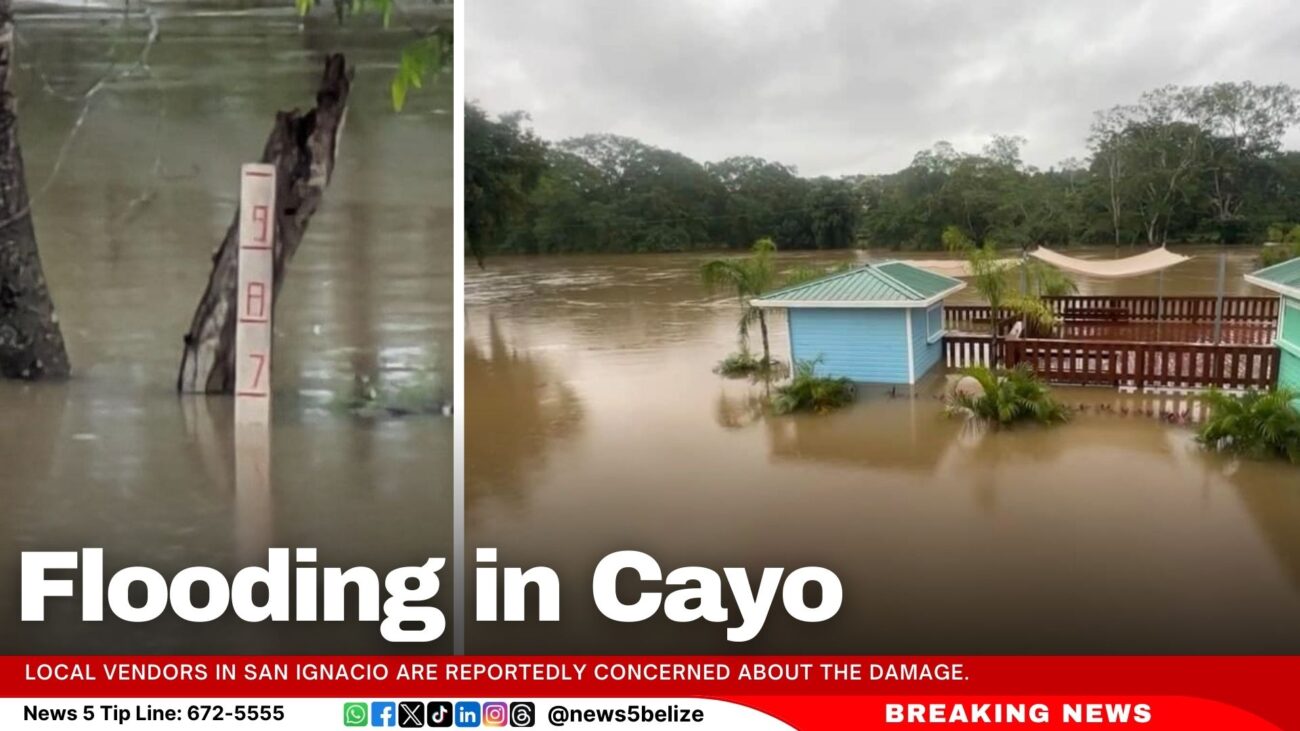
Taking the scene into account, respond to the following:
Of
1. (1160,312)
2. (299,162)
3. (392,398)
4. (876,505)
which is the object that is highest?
(299,162)

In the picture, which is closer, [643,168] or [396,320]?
[396,320]

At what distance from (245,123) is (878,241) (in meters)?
2.33

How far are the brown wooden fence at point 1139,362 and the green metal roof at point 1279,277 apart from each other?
26 cm

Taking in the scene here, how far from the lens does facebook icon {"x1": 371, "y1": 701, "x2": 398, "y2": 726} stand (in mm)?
2492

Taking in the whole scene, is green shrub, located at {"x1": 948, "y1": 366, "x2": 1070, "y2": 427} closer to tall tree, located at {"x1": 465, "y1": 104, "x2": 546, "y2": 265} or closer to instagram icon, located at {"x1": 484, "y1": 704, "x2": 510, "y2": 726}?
tall tree, located at {"x1": 465, "y1": 104, "x2": 546, "y2": 265}

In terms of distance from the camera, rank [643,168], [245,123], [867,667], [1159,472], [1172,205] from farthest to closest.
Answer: [643,168] → [1172,205] → [1159,472] → [245,123] → [867,667]

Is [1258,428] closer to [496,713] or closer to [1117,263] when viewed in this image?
[1117,263]

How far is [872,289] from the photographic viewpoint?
12.2ft

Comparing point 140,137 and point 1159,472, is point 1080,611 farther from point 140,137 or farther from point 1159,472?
point 140,137

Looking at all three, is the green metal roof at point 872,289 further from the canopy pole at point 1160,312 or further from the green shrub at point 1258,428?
the green shrub at point 1258,428

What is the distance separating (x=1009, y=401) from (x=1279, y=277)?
3.73ft

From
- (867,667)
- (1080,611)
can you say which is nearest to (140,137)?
(867,667)

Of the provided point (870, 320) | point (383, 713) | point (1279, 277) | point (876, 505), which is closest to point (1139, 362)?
point (1279, 277)

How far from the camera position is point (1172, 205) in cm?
325
